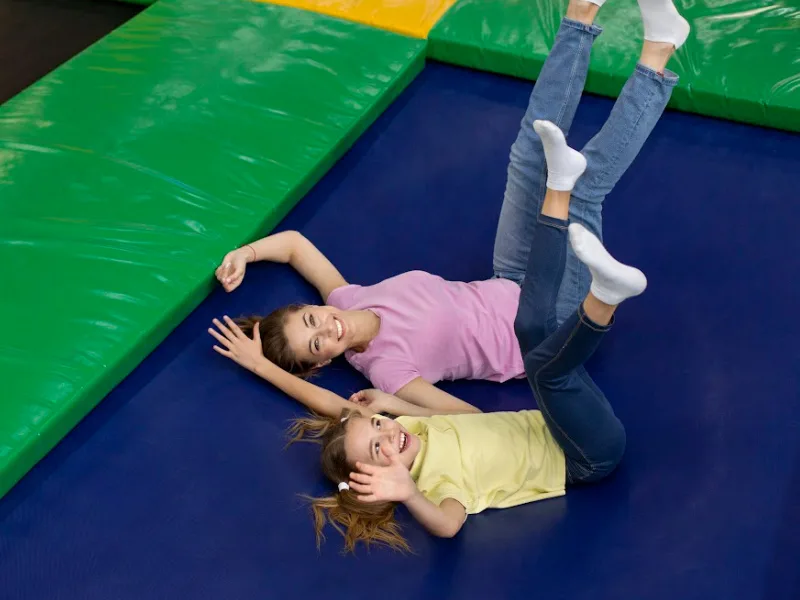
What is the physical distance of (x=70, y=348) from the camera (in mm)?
2229

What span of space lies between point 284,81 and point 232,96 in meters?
0.21

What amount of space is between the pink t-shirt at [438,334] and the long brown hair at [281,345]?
14cm

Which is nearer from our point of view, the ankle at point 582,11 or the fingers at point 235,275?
the ankle at point 582,11

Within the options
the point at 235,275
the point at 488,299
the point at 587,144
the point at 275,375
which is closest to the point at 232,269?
the point at 235,275

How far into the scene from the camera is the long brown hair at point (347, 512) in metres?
1.93

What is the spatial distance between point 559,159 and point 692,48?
5.44ft

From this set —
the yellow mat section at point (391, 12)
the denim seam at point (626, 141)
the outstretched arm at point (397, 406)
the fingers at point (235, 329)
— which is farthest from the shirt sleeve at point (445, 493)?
the yellow mat section at point (391, 12)

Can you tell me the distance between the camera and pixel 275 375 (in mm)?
2215

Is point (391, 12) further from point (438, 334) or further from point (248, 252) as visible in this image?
point (438, 334)

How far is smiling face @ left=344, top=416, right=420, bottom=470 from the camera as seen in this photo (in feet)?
6.19

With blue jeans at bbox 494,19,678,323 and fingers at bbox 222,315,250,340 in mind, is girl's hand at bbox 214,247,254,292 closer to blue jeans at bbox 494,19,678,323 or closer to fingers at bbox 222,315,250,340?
fingers at bbox 222,315,250,340

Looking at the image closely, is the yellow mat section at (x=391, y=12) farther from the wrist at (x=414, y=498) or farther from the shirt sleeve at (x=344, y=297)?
the wrist at (x=414, y=498)

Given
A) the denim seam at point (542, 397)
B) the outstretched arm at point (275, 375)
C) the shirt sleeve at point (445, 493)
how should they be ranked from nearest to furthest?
the denim seam at point (542, 397) → the shirt sleeve at point (445, 493) → the outstretched arm at point (275, 375)

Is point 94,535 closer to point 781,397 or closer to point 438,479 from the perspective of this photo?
point 438,479
